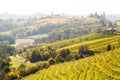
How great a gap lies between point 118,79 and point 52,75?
161 ft

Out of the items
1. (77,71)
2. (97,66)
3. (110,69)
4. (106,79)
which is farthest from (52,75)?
(106,79)

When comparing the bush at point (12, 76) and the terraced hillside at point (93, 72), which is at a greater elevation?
the terraced hillside at point (93, 72)

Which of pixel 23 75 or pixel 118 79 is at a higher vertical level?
pixel 118 79

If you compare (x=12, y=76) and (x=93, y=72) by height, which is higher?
(x=93, y=72)

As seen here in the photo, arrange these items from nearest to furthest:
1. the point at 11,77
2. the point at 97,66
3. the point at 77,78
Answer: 1. the point at 77,78
2. the point at 97,66
3. the point at 11,77

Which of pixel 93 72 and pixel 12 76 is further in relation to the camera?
pixel 12 76

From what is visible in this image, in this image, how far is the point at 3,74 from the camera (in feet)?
571

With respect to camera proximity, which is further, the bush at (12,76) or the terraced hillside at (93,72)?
the bush at (12,76)

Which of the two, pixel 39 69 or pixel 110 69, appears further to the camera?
pixel 39 69

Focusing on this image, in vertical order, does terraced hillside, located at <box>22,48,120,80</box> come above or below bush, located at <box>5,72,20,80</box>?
above

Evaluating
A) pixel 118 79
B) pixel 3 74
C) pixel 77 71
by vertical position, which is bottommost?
pixel 3 74

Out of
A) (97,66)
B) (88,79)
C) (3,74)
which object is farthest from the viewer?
(3,74)

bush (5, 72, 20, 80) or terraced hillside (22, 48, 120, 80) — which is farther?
bush (5, 72, 20, 80)

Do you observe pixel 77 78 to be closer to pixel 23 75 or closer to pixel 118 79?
pixel 118 79
